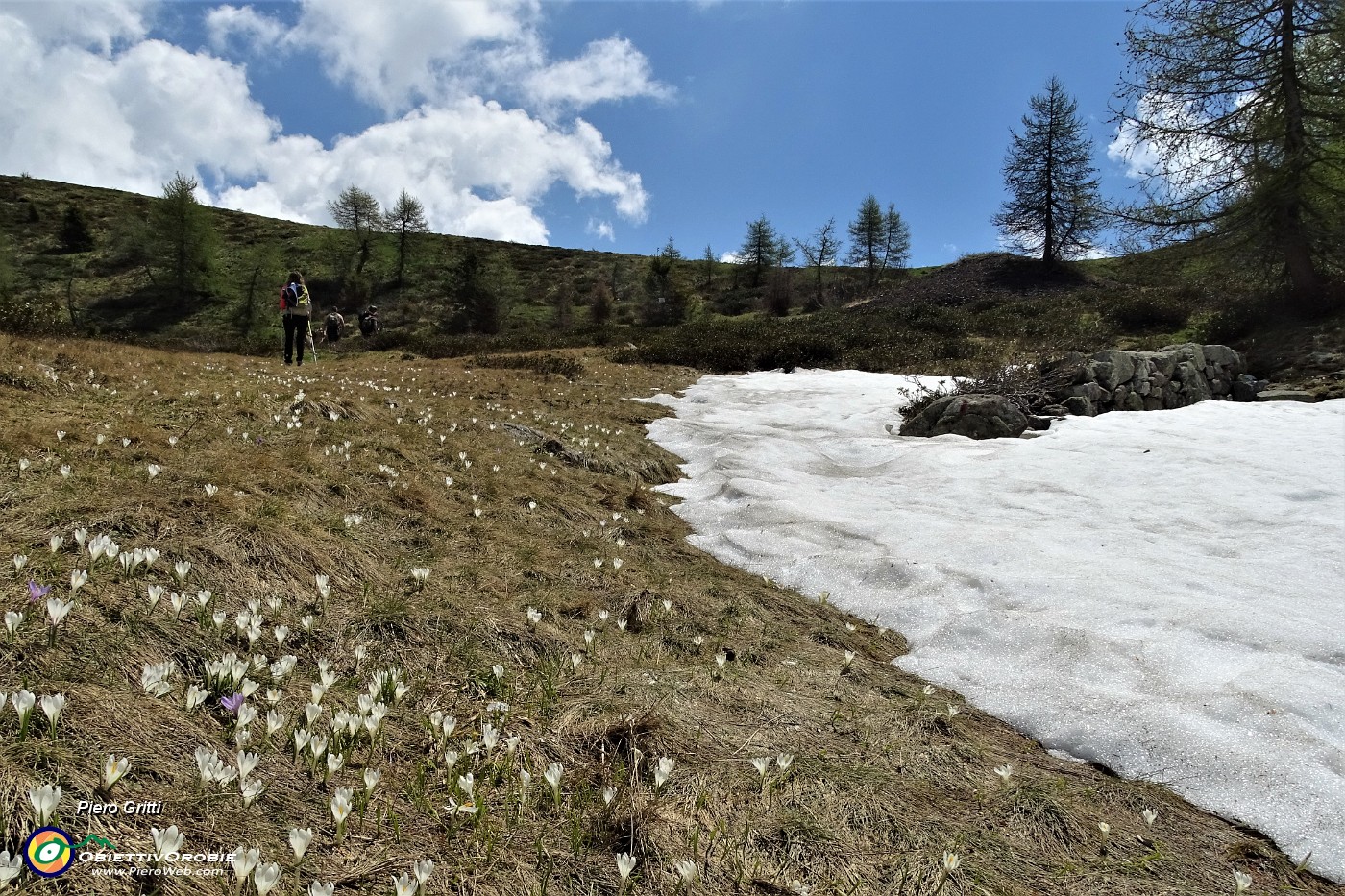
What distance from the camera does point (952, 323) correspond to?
25.8m

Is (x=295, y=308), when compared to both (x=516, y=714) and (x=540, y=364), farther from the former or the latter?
(x=516, y=714)

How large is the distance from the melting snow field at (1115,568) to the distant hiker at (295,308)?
389 inches

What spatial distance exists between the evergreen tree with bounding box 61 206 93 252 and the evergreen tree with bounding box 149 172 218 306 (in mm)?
14600

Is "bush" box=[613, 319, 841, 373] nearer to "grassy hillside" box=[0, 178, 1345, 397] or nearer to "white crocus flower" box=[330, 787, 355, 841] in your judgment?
"grassy hillside" box=[0, 178, 1345, 397]

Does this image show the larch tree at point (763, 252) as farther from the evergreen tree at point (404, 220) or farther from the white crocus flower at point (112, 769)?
the white crocus flower at point (112, 769)

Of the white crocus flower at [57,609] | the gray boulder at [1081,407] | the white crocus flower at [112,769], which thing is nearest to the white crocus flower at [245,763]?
the white crocus flower at [112,769]

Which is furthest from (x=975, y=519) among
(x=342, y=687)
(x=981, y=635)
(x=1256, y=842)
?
(x=342, y=687)

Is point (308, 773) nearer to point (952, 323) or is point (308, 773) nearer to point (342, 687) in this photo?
point (342, 687)

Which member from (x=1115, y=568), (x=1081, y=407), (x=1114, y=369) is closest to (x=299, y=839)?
(x=1115, y=568)

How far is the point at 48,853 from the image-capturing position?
176 cm

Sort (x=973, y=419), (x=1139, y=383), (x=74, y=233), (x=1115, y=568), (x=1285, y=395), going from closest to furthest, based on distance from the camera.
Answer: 1. (x=1115, y=568)
2. (x=973, y=419)
3. (x=1285, y=395)
4. (x=1139, y=383)
5. (x=74, y=233)

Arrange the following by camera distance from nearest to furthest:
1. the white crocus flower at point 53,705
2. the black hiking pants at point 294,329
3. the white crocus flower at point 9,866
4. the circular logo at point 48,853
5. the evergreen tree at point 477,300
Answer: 1. the white crocus flower at point 9,866
2. the circular logo at point 48,853
3. the white crocus flower at point 53,705
4. the black hiking pants at point 294,329
5. the evergreen tree at point 477,300

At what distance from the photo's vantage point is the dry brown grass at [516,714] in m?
2.22

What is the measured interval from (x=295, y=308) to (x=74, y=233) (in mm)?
65805
